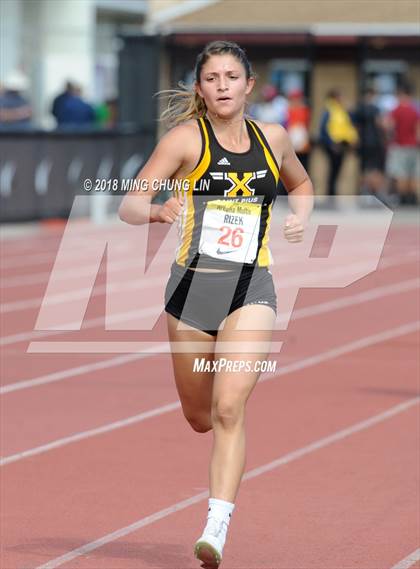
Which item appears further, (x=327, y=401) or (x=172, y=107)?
(x=327, y=401)

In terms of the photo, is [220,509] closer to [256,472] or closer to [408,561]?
[408,561]

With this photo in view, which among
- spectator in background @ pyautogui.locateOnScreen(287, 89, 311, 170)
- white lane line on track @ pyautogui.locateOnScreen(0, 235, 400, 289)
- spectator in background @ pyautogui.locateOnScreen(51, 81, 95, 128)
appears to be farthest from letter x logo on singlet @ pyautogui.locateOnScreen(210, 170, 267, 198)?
spectator in background @ pyautogui.locateOnScreen(287, 89, 311, 170)

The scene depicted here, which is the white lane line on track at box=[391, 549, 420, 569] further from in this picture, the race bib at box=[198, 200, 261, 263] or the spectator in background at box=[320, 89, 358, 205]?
the spectator in background at box=[320, 89, 358, 205]

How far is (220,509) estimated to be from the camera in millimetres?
5465

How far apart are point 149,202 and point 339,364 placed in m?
5.73

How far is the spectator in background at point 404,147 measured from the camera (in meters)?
25.4

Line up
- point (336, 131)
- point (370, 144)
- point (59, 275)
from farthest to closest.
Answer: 1. point (370, 144)
2. point (336, 131)
3. point (59, 275)

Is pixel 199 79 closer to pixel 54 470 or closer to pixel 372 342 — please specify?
pixel 54 470

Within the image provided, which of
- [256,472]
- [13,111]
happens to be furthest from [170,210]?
[13,111]

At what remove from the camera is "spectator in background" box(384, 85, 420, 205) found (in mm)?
25438

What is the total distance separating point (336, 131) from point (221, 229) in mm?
20105

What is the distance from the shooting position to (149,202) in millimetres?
5648

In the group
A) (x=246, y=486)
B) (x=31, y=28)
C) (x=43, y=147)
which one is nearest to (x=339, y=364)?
(x=246, y=486)

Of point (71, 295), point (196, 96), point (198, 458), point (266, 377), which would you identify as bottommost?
point (71, 295)
